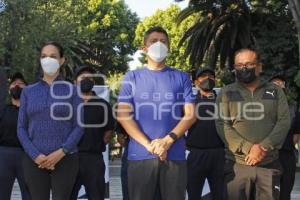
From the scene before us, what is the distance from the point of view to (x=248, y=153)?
547 centimetres

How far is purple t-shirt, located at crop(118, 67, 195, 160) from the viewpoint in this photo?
5098mm

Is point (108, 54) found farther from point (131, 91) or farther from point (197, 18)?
point (131, 91)

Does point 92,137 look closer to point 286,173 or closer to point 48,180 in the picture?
point 48,180

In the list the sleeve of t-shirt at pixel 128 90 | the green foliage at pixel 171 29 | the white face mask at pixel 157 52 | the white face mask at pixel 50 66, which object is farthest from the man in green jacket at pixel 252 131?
the green foliage at pixel 171 29

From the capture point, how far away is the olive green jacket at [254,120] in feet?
18.0

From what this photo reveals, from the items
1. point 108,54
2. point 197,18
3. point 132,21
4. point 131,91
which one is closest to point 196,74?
point 131,91

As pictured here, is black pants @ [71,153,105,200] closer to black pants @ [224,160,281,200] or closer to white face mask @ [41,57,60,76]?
white face mask @ [41,57,60,76]

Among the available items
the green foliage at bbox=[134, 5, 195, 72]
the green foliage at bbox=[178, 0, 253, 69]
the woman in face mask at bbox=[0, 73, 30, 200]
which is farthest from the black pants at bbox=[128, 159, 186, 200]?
the green foliage at bbox=[134, 5, 195, 72]

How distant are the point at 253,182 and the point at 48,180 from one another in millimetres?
1826

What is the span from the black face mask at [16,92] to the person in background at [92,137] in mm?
718

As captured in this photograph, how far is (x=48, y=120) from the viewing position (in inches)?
206

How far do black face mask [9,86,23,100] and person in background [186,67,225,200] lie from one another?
220cm

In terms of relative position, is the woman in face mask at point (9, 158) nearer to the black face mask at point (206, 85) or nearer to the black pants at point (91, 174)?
the black pants at point (91, 174)

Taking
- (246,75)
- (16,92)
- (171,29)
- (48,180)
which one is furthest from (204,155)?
(171,29)
